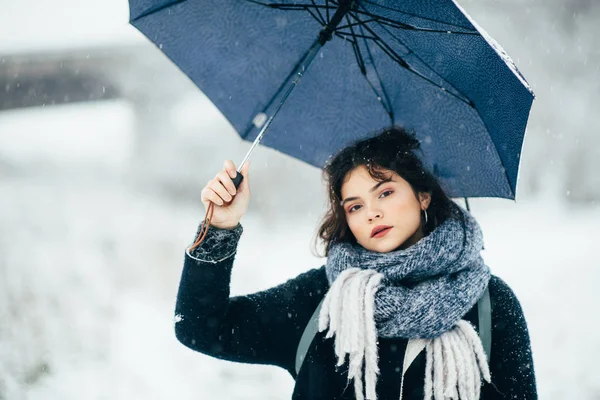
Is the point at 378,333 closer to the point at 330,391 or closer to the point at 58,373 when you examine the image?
the point at 330,391

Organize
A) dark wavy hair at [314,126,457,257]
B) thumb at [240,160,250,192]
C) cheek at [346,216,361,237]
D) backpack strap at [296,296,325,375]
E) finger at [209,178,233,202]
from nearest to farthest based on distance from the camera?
1. finger at [209,178,233,202]
2. thumb at [240,160,250,192]
3. backpack strap at [296,296,325,375]
4. cheek at [346,216,361,237]
5. dark wavy hair at [314,126,457,257]

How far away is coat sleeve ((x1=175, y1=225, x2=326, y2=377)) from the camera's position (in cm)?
155

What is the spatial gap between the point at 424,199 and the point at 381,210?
0.81ft

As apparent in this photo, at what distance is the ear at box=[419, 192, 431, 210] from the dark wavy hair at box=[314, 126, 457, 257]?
0.01 metres

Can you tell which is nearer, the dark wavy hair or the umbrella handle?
the umbrella handle

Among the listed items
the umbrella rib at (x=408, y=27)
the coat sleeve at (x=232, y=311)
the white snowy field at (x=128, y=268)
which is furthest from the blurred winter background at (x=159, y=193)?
the umbrella rib at (x=408, y=27)

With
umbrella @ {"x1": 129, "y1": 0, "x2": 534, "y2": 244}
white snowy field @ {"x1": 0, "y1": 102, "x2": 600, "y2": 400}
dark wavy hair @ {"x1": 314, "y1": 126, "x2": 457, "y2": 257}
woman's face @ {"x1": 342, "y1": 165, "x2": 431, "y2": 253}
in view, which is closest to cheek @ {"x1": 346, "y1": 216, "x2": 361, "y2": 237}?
woman's face @ {"x1": 342, "y1": 165, "x2": 431, "y2": 253}

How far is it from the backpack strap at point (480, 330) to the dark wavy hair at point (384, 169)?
1.03ft

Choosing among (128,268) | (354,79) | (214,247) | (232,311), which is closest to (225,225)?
(214,247)

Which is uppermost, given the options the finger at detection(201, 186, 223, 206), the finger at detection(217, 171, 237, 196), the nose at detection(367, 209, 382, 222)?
the nose at detection(367, 209, 382, 222)

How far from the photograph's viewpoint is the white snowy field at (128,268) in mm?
4230

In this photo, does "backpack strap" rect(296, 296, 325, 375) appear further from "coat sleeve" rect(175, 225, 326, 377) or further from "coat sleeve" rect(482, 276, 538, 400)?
"coat sleeve" rect(482, 276, 538, 400)

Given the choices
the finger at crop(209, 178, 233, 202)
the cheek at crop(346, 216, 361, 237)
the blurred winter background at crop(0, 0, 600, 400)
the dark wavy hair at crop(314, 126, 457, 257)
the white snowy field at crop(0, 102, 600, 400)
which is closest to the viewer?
the finger at crop(209, 178, 233, 202)

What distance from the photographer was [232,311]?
170 cm
